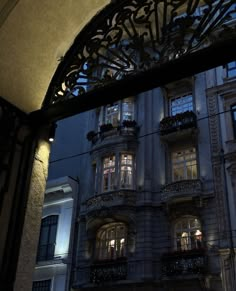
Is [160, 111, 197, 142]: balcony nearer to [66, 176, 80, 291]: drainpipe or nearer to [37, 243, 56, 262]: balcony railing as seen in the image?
[66, 176, 80, 291]: drainpipe

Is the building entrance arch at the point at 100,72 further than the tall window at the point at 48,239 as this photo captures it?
No

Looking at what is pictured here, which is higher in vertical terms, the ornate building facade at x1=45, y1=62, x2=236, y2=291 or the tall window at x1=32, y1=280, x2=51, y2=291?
the ornate building facade at x1=45, y1=62, x2=236, y2=291

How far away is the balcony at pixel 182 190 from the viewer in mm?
13809

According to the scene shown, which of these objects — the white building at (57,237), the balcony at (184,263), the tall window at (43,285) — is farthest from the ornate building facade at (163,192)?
the tall window at (43,285)

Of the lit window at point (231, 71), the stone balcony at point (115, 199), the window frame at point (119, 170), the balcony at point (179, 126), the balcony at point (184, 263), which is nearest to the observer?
the balcony at point (184, 263)

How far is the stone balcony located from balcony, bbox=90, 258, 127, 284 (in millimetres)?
2034

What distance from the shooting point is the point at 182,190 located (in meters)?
14.1

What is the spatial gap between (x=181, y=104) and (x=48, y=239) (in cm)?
792

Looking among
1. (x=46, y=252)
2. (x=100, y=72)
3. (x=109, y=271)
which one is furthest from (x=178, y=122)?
(x=100, y=72)

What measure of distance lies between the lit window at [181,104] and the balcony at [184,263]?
5.89 metres

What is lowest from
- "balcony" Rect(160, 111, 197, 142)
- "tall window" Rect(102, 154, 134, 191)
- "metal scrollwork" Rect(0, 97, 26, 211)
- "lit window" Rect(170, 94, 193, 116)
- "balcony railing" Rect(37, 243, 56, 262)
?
"metal scrollwork" Rect(0, 97, 26, 211)

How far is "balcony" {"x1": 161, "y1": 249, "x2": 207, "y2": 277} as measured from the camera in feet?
41.9

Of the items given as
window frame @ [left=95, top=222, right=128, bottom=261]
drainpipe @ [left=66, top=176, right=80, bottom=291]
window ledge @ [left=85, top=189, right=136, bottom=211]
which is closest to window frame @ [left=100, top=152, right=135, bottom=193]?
window ledge @ [left=85, top=189, right=136, bottom=211]

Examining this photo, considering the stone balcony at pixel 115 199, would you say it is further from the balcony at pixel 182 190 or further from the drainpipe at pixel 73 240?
the balcony at pixel 182 190
